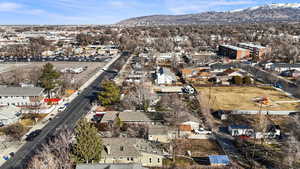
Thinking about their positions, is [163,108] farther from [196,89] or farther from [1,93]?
[1,93]

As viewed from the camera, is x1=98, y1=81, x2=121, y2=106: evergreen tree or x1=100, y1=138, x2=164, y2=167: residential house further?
x1=98, y1=81, x2=121, y2=106: evergreen tree

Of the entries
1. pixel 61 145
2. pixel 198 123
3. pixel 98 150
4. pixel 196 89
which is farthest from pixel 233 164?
pixel 196 89

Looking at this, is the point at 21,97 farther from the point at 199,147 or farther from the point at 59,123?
the point at 199,147

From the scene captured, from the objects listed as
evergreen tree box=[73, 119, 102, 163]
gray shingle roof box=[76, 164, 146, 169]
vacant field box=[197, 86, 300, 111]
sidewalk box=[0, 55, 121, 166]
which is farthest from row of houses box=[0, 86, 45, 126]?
vacant field box=[197, 86, 300, 111]

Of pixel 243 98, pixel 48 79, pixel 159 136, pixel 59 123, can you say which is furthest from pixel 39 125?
pixel 243 98

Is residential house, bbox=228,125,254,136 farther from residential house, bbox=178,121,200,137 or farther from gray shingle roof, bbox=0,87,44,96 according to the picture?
gray shingle roof, bbox=0,87,44,96
